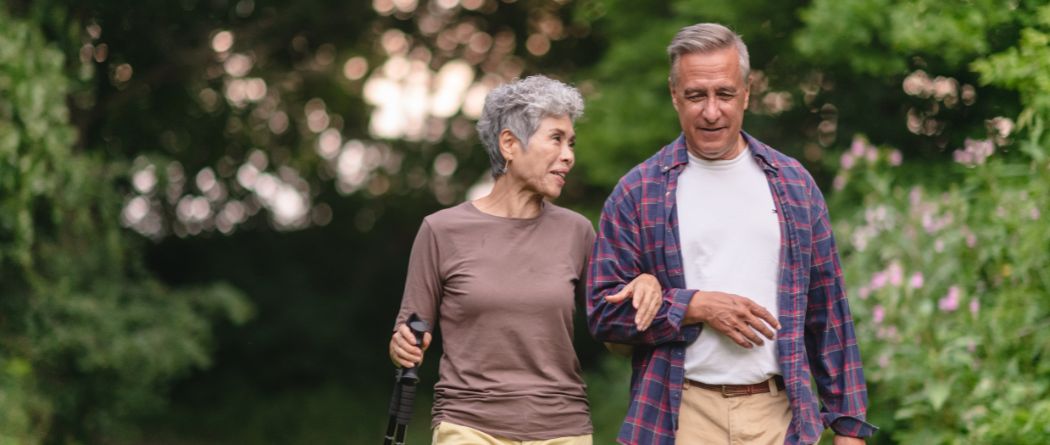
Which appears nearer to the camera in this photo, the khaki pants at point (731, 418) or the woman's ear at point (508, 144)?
the khaki pants at point (731, 418)

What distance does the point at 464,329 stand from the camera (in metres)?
3.69

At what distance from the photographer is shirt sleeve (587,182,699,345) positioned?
3408mm

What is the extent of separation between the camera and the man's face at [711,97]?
3.42 metres

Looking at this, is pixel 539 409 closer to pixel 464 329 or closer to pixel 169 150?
pixel 464 329

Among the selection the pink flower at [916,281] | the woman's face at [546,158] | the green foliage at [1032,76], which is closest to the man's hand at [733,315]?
the woman's face at [546,158]

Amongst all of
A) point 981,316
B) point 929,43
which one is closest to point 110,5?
point 929,43

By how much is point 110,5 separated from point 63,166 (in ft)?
9.12

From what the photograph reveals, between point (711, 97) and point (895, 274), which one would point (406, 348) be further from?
point (895, 274)

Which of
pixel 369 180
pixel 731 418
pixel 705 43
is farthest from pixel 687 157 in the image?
pixel 369 180

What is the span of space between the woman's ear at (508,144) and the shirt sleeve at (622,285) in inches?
13.1

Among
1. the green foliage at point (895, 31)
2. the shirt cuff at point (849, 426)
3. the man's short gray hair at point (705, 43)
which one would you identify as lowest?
the shirt cuff at point (849, 426)

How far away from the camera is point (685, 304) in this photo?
3381mm

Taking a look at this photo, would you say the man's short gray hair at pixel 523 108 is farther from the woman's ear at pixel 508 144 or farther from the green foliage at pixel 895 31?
the green foliage at pixel 895 31

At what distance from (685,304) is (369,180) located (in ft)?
42.5
